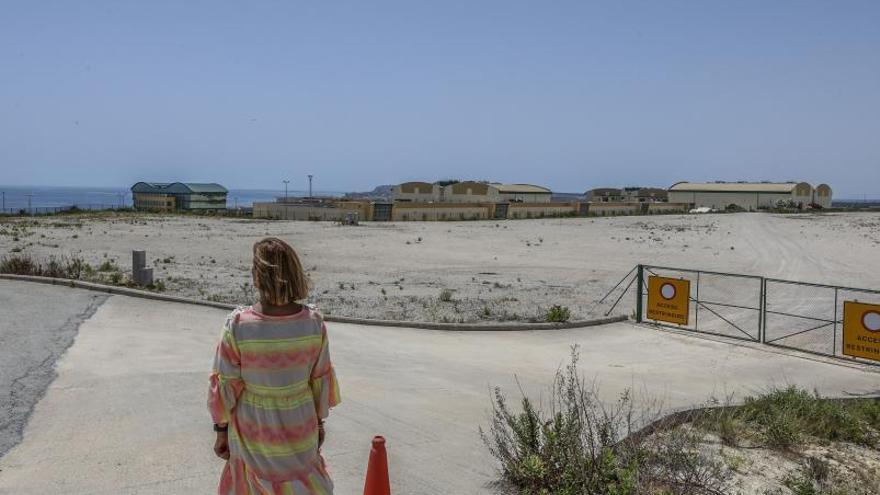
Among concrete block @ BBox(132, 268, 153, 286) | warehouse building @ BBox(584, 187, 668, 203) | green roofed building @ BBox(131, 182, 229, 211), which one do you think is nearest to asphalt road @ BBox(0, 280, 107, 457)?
concrete block @ BBox(132, 268, 153, 286)

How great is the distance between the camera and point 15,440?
278 inches

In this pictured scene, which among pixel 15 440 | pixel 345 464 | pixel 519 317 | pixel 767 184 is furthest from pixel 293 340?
pixel 767 184

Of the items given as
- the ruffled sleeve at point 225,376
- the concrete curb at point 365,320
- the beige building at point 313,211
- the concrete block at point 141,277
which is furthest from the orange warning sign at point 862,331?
the beige building at point 313,211

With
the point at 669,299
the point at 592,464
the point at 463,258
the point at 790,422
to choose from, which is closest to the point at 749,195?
the point at 463,258

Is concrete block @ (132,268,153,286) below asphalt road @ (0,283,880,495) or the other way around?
the other way around

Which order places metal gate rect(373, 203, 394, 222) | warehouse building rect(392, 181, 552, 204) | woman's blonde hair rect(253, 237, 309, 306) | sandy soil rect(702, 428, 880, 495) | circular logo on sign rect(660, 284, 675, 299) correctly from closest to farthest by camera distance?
1. woman's blonde hair rect(253, 237, 309, 306)
2. sandy soil rect(702, 428, 880, 495)
3. circular logo on sign rect(660, 284, 675, 299)
4. metal gate rect(373, 203, 394, 222)
5. warehouse building rect(392, 181, 552, 204)

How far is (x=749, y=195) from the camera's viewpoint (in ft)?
396

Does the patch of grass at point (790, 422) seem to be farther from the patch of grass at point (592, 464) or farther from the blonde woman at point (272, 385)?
the blonde woman at point (272, 385)

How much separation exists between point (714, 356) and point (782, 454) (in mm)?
6327

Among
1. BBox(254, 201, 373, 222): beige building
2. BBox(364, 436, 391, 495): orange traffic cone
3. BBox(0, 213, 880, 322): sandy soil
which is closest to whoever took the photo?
BBox(364, 436, 391, 495): orange traffic cone

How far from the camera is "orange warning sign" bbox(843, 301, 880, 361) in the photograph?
13.0 meters

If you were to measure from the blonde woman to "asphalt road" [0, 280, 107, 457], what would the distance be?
13.7ft

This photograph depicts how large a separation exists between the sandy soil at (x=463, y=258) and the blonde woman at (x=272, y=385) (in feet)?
39.4

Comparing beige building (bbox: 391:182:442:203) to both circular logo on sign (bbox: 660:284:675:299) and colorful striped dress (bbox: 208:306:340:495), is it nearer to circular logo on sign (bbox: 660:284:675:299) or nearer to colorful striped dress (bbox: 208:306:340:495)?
circular logo on sign (bbox: 660:284:675:299)
